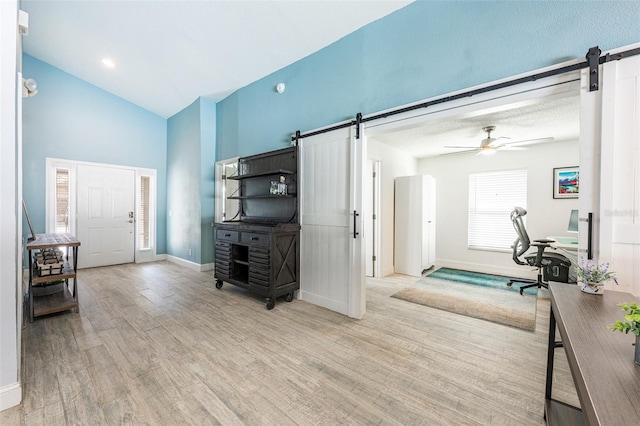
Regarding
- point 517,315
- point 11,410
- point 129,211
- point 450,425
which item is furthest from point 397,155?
point 129,211

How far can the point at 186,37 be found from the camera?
3.50m

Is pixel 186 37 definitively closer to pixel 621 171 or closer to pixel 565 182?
pixel 621 171

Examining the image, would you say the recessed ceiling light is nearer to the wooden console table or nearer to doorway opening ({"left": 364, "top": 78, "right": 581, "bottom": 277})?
the wooden console table

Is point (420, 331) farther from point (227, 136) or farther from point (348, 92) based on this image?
point (227, 136)

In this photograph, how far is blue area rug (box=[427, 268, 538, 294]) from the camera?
406cm

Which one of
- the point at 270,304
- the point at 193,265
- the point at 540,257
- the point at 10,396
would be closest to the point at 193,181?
the point at 193,265

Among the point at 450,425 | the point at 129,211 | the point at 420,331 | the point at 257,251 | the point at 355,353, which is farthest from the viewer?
the point at 129,211

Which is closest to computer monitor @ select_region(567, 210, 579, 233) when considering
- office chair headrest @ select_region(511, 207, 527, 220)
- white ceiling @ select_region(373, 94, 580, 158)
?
office chair headrest @ select_region(511, 207, 527, 220)

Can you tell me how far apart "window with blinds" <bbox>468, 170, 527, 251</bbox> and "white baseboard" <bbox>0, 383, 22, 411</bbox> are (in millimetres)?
6272

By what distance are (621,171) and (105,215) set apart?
7.39m

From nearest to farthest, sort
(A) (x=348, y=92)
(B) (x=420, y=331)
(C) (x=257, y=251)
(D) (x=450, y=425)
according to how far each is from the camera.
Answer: (D) (x=450, y=425) → (B) (x=420, y=331) → (A) (x=348, y=92) → (C) (x=257, y=251)

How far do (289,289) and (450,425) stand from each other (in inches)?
84.6

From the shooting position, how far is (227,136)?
15.9 feet

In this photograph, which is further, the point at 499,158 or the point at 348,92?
the point at 499,158
